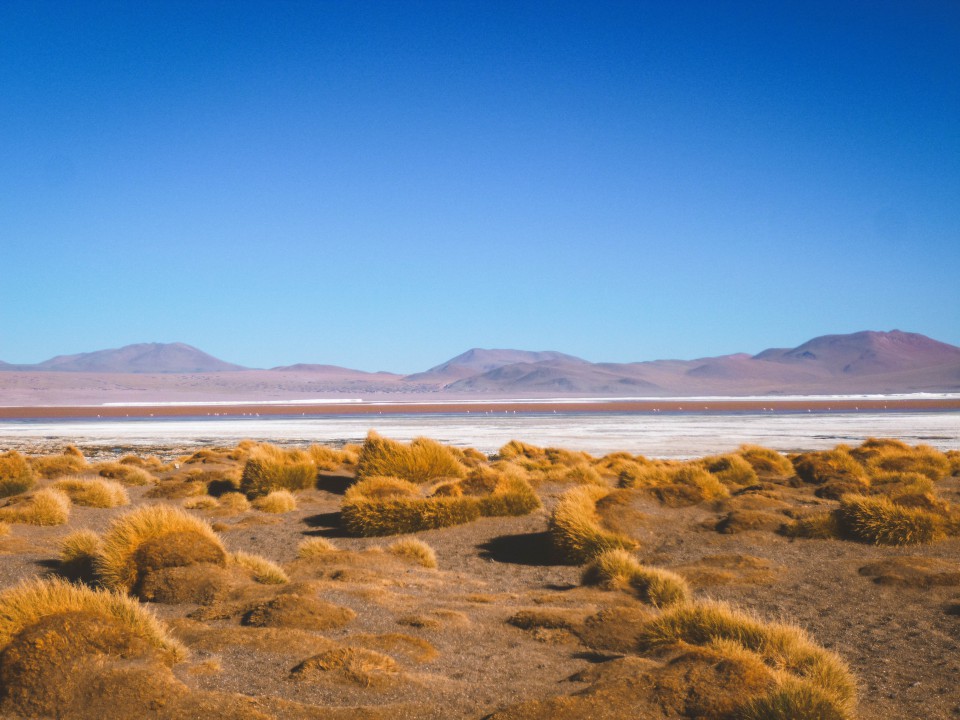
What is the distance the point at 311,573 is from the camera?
376 inches

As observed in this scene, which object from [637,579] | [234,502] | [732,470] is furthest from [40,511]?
[732,470]

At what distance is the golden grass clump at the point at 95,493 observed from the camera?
606 inches

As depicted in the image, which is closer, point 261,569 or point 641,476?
point 261,569

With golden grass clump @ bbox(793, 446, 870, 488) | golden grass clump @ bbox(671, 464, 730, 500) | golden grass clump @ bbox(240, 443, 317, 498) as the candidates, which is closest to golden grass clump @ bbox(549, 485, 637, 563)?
golden grass clump @ bbox(671, 464, 730, 500)

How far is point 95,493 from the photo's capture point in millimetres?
15523

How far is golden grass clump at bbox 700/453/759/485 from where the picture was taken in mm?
17625

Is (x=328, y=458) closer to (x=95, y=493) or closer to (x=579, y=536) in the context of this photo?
(x=95, y=493)

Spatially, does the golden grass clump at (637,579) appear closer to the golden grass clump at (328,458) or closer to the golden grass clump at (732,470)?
the golden grass clump at (732,470)

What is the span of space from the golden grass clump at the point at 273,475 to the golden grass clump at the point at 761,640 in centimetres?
1131

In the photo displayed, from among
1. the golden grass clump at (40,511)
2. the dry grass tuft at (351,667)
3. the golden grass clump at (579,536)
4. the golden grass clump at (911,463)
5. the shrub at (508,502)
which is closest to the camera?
the dry grass tuft at (351,667)

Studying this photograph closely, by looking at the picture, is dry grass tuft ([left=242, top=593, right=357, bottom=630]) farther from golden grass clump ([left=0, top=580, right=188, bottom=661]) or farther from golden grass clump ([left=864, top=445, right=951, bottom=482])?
golden grass clump ([left=864, top=445, right=951, bottom=482])

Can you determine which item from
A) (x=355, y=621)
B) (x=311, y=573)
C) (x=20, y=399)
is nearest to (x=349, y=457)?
(x=311, y=573)

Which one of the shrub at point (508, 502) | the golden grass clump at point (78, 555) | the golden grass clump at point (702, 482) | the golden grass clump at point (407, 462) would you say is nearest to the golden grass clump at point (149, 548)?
the golden grass clump at point (78, 555)

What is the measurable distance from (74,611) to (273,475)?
11.4m
